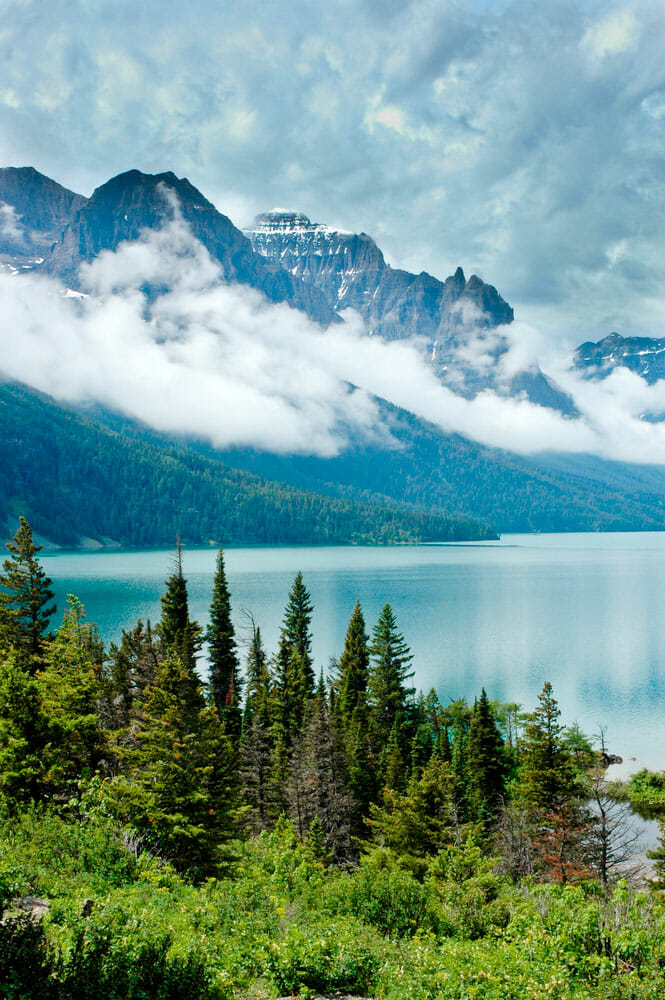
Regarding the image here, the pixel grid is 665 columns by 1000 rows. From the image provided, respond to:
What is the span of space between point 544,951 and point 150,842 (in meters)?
12.9

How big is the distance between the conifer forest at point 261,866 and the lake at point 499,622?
2468 cm

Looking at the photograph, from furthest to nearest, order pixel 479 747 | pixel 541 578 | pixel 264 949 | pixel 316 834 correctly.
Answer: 1. pixel 541 578
2. pixel 479 747
3. pixel 316 834
4. pixel 264 949

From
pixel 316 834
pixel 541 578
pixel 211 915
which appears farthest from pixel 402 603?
pixel 211 915

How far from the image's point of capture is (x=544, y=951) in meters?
13.2

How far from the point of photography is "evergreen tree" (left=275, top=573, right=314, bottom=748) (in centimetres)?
5219

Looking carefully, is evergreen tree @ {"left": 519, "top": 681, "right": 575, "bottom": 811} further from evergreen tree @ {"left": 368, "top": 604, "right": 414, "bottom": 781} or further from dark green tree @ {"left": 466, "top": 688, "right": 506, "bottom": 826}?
evergreen tree @ {"left": 368, "top": 604, "right": 414, "bottom": 781}

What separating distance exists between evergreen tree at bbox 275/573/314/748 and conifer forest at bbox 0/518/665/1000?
15.4ft

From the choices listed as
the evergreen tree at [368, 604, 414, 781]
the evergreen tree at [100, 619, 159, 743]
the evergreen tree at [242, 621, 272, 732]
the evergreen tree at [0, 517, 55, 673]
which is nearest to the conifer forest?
the evergreen tree at [0, 517, 55, 673]

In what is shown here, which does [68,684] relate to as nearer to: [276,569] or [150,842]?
[150,842]

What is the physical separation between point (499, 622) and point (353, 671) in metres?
59.2

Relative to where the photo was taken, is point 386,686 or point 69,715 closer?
point 69,715

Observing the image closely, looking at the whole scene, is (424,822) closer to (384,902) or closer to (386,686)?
(384,902)

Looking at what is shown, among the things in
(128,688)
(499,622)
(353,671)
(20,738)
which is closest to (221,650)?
(353,671)

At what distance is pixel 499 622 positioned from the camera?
373ft
